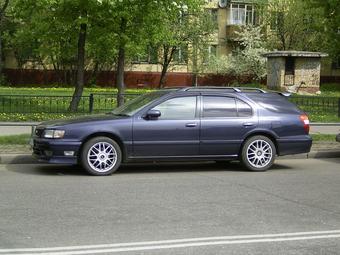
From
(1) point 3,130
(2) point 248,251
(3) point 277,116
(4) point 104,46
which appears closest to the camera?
(2) point 248,251

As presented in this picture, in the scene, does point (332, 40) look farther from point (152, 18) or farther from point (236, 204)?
point (236, 204)

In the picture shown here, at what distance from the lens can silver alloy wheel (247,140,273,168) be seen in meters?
A: 11.6

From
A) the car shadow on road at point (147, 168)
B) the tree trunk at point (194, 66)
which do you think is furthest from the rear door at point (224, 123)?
the tree trunk at point (194, 66)

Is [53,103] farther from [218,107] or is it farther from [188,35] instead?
[188,35]

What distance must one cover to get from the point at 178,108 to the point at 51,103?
880cm

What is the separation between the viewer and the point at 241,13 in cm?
5625

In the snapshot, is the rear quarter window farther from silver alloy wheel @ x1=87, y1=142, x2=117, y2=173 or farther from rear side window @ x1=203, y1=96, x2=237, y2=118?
silver alloy wheel @ x1=87, y1=142, x2=117, y2=173

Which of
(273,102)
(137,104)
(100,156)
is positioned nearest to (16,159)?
(100,156)

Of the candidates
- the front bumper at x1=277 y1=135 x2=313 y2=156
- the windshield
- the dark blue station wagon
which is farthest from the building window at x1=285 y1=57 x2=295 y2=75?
the windshield

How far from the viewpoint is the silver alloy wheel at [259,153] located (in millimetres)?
11555

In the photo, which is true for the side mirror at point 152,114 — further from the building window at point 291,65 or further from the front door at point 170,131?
the building window at point 291,65

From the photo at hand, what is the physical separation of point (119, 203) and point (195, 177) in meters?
2.79

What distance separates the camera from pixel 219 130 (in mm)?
11289

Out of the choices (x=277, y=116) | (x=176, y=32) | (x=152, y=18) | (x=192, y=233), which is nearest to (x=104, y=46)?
(x=152, y=18)
